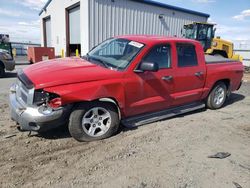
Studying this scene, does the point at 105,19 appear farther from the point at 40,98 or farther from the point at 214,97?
the point at 40,98

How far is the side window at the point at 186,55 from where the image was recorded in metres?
4.93

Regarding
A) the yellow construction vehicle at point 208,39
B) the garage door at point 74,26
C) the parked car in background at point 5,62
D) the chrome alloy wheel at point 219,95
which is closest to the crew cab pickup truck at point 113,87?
the chrome alloy wheel at point 219,95

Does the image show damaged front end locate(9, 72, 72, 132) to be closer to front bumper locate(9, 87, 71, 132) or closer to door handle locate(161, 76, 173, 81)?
front bumper locate(9, 87, 71, 132)

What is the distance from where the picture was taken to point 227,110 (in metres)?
6.27

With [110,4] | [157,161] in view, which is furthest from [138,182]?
[110,4]

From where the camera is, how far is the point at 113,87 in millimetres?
3951

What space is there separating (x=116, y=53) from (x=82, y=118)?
155 centimetres

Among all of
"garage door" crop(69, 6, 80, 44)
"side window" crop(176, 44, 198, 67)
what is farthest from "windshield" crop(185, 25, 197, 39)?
"side window" crop(176, 44, 198, 67)

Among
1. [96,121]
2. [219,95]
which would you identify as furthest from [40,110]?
[219,95]

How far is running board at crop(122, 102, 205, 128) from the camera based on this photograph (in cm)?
436

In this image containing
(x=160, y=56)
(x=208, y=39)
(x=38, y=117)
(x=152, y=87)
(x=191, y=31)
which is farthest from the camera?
(x=191, y=31)

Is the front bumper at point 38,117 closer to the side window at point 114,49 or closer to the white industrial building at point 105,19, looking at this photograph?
the side window at point 114,49

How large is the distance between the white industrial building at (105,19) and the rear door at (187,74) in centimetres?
1157

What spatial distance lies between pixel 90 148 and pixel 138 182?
109 cm
